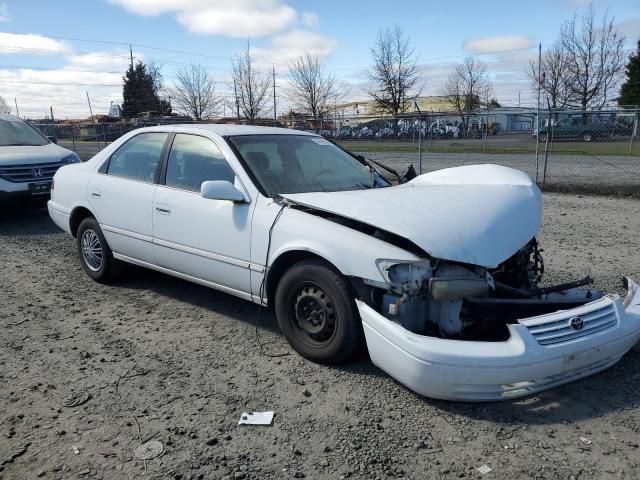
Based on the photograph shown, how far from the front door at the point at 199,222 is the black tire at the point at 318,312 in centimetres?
46

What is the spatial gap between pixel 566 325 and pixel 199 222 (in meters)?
2.68

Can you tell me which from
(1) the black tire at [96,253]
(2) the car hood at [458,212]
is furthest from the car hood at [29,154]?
(2) the car hood at [458,212]

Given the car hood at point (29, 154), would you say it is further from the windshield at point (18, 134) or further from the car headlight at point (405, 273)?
Answer: the car headlight at point (405, 273)

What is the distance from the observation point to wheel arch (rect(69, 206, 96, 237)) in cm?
554

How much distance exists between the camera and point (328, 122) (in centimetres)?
2133

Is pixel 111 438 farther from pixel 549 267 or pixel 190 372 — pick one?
pixel 549 267

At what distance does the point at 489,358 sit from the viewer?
2795 mm

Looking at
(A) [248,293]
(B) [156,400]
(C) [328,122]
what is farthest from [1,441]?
(C) [328,122]

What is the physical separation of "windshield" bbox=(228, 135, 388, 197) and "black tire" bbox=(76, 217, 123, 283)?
6.18ft

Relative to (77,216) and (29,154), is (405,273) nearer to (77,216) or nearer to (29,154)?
(77,216)

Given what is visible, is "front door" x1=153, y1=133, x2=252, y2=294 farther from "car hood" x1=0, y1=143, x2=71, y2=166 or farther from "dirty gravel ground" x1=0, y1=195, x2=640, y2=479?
"car hood" x1=0, y1=143, x2=71, y2=166

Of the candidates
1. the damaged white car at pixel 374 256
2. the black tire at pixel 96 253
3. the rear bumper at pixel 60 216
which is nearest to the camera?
the damaged white car at pixel 374 256

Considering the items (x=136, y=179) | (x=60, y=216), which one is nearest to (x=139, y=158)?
(x=136, y=179)

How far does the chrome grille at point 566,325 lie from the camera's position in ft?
9.53
